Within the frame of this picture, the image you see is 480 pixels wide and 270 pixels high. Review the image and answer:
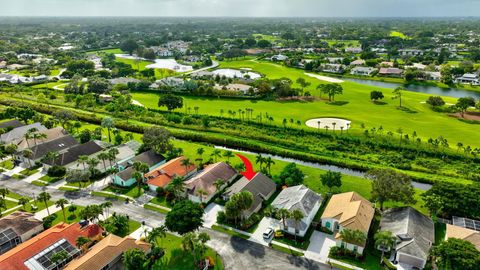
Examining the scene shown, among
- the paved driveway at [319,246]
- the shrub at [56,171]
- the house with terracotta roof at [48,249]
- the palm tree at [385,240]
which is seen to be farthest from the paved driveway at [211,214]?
the shrub at [56,171]

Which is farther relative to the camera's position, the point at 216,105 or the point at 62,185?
the point at 216,105

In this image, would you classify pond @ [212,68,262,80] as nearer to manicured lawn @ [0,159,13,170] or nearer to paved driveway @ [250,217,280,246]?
manicured lawn @ [0,159,13,170]

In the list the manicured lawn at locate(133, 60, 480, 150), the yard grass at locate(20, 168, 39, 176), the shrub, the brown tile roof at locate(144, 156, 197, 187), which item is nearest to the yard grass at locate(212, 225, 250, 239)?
the brown tile roof at locate(144, 156, 197, 187)

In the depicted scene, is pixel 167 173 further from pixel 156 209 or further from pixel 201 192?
pixel 201 192

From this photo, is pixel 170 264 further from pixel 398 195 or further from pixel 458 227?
pixel 458 227

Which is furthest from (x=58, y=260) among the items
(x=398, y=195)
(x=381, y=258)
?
(x=398, y=195)

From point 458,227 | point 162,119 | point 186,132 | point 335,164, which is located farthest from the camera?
point 162,119
